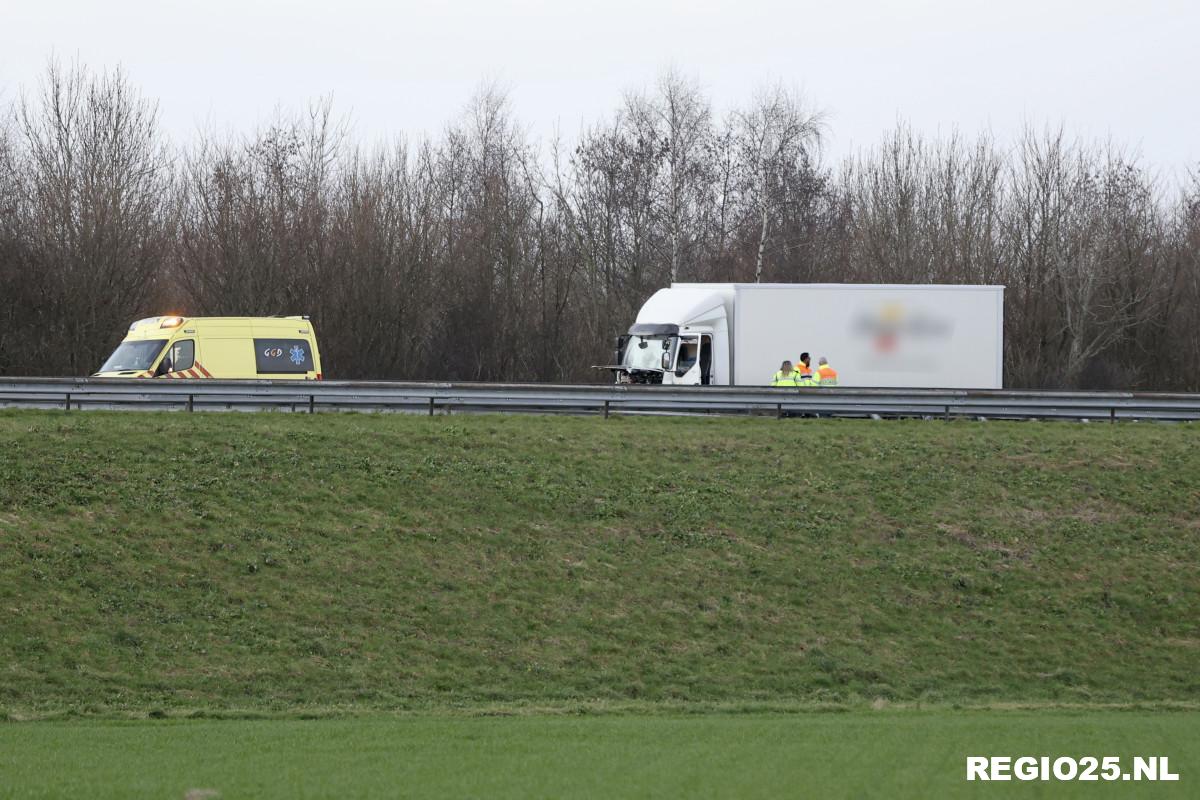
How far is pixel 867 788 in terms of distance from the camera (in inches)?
344

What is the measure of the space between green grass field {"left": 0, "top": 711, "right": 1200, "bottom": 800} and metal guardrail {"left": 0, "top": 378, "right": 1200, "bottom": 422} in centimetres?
1153

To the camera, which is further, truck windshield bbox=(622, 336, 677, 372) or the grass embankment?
truck windshield bbox=(622, 336, 677, 372)

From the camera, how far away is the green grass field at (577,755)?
8.81 m

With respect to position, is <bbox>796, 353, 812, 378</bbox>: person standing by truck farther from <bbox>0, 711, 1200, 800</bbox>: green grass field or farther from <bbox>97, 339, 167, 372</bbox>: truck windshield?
<bbox>0, 711, 1200, 800</bbox>: green grass field

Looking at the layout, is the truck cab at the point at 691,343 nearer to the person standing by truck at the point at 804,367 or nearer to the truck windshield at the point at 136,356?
the person standing by truck at the point at 804,367

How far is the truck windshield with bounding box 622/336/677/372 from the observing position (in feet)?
96.1

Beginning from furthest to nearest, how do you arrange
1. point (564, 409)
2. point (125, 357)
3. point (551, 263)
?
1. point (551, 263)
2. point (125, 357)
3. point (564, 409)

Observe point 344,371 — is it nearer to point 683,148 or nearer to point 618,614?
point 683,148

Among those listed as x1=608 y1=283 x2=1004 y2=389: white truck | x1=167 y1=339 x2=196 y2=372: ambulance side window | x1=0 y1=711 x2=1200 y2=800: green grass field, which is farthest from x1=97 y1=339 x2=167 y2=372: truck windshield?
x1=0 y1=711 x2=1200 y2=800: green grass field

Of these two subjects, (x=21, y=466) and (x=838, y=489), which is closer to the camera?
(x=21, y=466)

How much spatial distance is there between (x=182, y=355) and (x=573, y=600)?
1308 cm

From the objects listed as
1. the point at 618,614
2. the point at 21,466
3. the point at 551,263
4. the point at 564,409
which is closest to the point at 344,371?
the point at 551,263

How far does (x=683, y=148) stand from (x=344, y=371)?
16.4 metres

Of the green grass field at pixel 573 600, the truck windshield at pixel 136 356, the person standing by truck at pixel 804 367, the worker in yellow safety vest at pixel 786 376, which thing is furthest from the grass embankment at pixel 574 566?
the truck windshield at pixel 136 356
